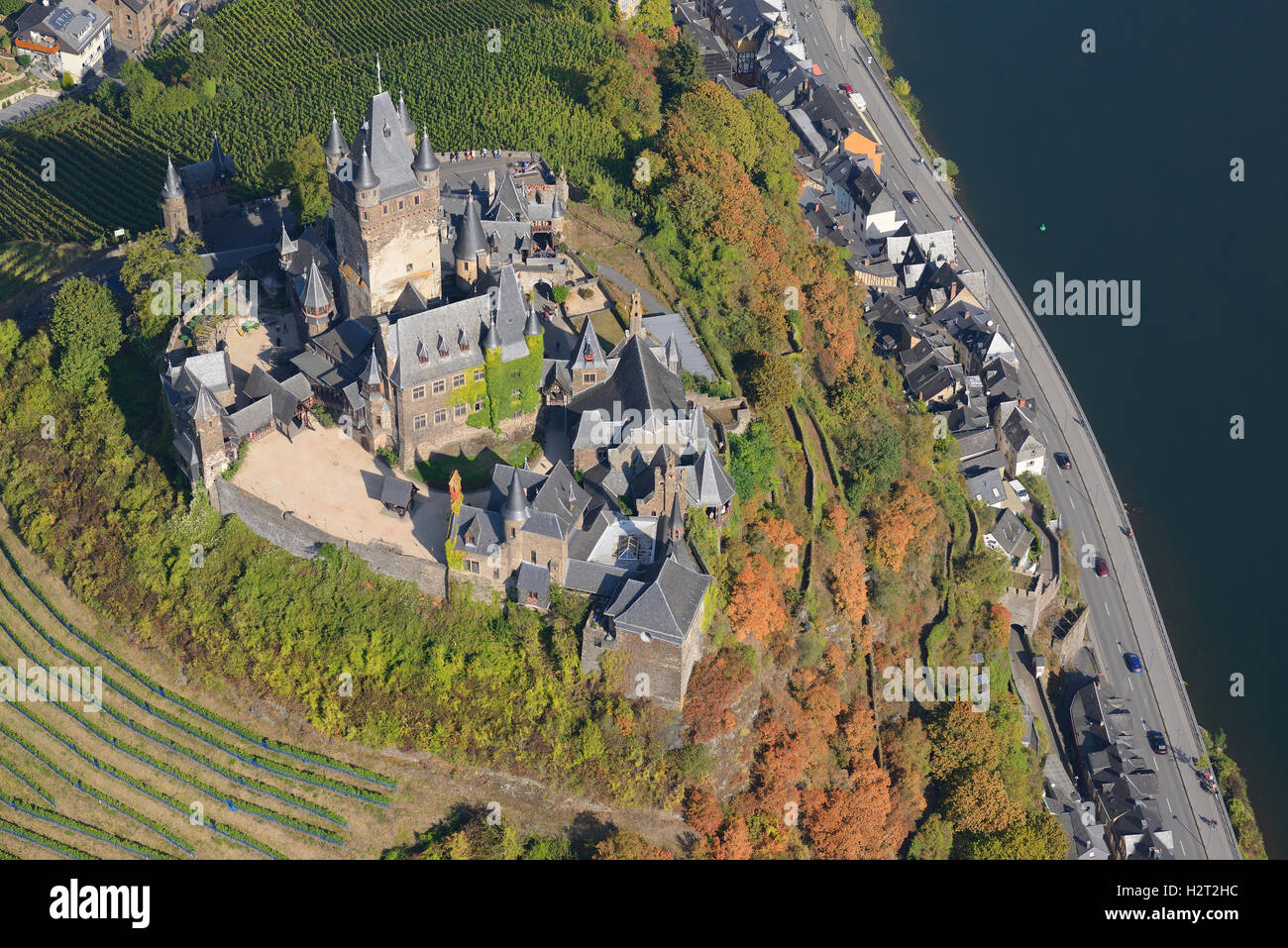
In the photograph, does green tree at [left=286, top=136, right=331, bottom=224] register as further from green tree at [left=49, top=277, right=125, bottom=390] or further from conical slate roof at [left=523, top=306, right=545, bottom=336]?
conical slate roof at [left=523, top=306, right=545, bottom=336]

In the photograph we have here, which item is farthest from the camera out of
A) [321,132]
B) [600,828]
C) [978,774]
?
[321,132]

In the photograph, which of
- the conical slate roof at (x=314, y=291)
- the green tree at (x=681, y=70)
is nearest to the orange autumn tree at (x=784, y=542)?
the conical slate roof at (x=314, y=291)

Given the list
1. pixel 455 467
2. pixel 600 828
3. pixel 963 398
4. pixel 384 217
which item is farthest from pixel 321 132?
pixel 600 828

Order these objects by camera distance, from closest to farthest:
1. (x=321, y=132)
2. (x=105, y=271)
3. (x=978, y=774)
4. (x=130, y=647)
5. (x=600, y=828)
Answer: (x=600, y=828), (x=130, y=647), (x=978, y=774), (x=105, y=271), (x=321, y=132)

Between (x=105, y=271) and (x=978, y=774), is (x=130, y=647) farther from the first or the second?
(x=978, y=774)


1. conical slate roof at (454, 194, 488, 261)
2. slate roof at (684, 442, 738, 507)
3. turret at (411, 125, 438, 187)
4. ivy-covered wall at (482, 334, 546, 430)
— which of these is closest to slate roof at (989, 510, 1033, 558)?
slate roof at (684, 442, 738, 507)

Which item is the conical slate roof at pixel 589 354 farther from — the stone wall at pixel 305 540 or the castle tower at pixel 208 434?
the castle tower at pixel 208 434

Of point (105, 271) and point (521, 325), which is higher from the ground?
point (105, 271)
